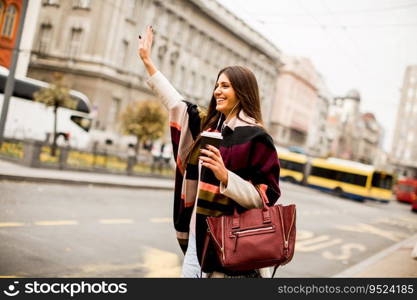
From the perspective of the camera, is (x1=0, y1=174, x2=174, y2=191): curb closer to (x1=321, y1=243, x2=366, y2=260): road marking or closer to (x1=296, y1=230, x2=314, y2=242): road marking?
(x1=296, y1=230, x2=314, y2=242): road marking

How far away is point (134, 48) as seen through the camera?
31562mm

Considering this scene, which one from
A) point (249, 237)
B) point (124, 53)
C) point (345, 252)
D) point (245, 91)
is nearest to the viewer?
point (249, 237)

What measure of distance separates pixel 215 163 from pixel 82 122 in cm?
2432

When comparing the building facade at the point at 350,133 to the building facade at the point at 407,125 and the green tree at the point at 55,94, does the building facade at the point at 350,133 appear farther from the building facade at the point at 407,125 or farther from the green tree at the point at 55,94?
the green tree at the point at 55,94

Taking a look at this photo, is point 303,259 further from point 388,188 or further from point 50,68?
point 388,188

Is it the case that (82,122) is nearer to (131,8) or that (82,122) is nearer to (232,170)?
(131,8)

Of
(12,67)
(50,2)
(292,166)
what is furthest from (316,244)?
(292,166)

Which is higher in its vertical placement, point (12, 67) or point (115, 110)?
point (115, 110)

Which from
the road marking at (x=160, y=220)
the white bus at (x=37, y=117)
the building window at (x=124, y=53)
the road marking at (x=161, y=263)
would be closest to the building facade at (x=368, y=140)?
the building window at (x=124, y=53)

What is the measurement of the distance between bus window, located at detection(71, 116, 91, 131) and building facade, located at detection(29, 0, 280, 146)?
1015 millimetres

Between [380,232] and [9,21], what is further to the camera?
[380,232]

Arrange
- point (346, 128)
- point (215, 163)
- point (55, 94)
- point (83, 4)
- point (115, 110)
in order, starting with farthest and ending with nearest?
point (346, 128)
point (115, 110)
point (83, 4)
point (55, 94)
point (215, 163)

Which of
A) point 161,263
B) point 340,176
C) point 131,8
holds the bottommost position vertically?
point 161,263

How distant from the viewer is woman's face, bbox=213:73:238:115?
2.22 m
